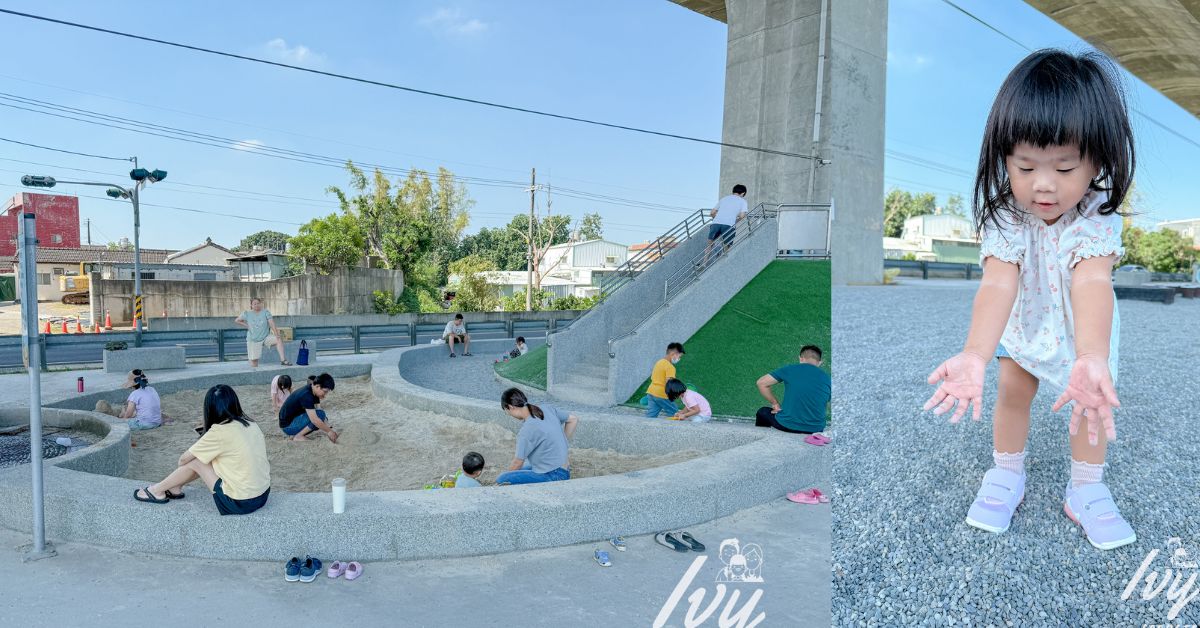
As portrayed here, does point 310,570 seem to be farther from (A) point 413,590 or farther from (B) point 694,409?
(B) point 694,409

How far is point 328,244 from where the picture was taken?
30.4 metres

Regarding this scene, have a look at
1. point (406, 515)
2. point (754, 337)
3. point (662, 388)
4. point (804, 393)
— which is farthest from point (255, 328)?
point (804, 393)

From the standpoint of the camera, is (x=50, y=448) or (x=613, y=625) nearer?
(x=613, y=625)

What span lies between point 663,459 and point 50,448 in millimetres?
6476

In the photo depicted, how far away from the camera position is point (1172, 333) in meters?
6.97

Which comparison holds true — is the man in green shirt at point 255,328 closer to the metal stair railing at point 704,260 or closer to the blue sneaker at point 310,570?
the metal stair railing at point 704,260

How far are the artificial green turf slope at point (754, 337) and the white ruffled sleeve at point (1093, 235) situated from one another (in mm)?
6811

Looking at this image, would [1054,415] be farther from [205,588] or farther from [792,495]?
[205,588]

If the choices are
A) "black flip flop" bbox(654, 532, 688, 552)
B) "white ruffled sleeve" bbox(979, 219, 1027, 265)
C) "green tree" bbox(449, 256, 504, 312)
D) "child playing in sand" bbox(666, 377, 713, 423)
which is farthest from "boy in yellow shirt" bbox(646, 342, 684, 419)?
"green tree" bbox(449, 256, 504, 312)

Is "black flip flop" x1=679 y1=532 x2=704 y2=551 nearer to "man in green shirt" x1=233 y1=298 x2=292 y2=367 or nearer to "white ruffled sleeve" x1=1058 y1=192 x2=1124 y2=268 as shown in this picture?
"white ruffled sleeve" x1=1058 y1=192 x2=1124 y2=268

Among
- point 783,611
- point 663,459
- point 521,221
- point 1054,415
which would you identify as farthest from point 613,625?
point 521,221

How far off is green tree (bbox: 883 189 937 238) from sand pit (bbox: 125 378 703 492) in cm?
4582

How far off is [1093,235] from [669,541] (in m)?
3.20

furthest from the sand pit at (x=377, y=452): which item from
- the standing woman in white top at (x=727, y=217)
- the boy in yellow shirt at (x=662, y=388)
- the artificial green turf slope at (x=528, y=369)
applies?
the standing woman in white top at (x=727, y=217)
